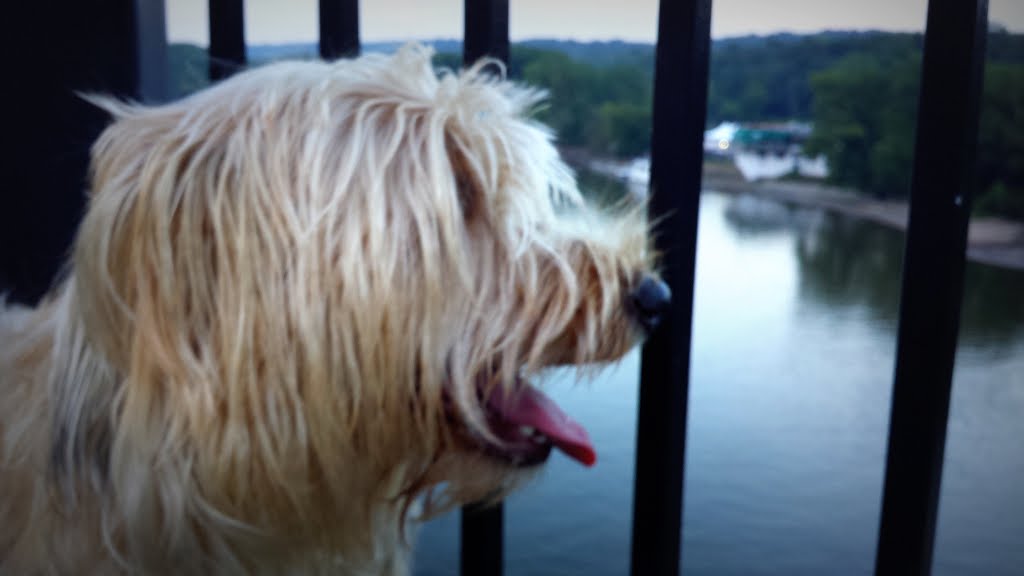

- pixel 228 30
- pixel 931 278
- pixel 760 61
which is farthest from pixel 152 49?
pixel 931 278

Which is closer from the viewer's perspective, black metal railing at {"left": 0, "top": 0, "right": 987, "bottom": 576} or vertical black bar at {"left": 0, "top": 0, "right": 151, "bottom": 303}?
black metal railing at {"left": 0, "top": 0, "right": 987, "bottom": 576}

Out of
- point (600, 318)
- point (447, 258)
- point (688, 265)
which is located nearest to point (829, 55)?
point (688, 265)

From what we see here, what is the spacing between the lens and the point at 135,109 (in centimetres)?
122

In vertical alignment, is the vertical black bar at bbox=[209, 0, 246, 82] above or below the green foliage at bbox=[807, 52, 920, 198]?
above

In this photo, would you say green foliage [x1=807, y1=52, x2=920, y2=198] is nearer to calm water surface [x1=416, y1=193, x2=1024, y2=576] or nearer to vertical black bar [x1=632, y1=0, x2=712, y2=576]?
calm water surface [x1=416, y1=193, x2=1024, y2=576]

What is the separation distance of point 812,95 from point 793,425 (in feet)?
3.33

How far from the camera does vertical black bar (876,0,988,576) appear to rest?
112 centimetres

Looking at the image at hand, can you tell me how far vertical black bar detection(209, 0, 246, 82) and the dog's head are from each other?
24.2 inches

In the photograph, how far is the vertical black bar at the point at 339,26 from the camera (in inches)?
66.3

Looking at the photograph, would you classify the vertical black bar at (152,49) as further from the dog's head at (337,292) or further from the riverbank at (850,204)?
the riverbank at (850,204)

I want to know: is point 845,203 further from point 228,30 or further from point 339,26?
point 228,30

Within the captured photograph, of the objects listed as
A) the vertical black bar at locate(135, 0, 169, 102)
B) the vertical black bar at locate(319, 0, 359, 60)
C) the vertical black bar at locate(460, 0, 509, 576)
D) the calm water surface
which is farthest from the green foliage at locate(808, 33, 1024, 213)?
the vertical black bar at locate(135, 0, 169, 102)

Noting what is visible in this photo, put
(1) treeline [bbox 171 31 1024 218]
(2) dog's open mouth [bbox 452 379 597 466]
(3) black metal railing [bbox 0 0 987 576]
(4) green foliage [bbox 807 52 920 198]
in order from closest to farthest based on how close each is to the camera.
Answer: (3) black metal railing [bbox 0 0 987 576] → (2) dog's open mouth [bbox 452 379 597 466] → (1) treeline [bbox 171 31 1024 218] → (4) green foliage [bbox 807 52 920 198]

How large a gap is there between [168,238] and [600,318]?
64cm
